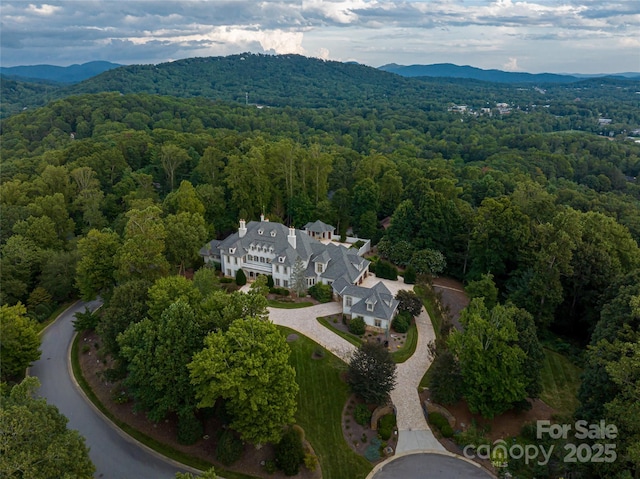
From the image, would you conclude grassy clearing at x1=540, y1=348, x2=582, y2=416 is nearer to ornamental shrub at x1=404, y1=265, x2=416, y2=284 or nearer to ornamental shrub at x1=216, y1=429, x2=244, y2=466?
ornamental shrub at x1=404, y1=265, x2=416, y2=284

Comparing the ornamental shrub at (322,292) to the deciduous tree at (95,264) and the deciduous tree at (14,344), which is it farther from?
the deciduous tree at (14,344)

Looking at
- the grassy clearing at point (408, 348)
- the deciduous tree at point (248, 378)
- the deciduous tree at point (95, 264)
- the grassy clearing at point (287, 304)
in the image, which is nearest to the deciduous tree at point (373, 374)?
the grassy clearing at point (408, 348)

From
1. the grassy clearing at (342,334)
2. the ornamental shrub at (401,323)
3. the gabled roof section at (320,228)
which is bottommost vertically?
the grassy clearing at (342,334)

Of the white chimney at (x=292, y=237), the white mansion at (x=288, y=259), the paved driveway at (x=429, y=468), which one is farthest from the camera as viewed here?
the white chimney at (x=292, y=237)

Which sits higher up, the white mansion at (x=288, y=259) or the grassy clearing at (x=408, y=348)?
the white mansion at (x=288, y=259)

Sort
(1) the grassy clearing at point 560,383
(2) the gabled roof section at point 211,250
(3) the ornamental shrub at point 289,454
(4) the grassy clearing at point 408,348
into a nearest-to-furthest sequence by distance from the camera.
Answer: (3) the ornamental shrub at point 289,454 < (1) the grassy clearing at point 560,383 < (4) the grassy clearing at point 408,348 < (2) the gabled roof section at point 211,250

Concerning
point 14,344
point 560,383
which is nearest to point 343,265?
point 560,383
